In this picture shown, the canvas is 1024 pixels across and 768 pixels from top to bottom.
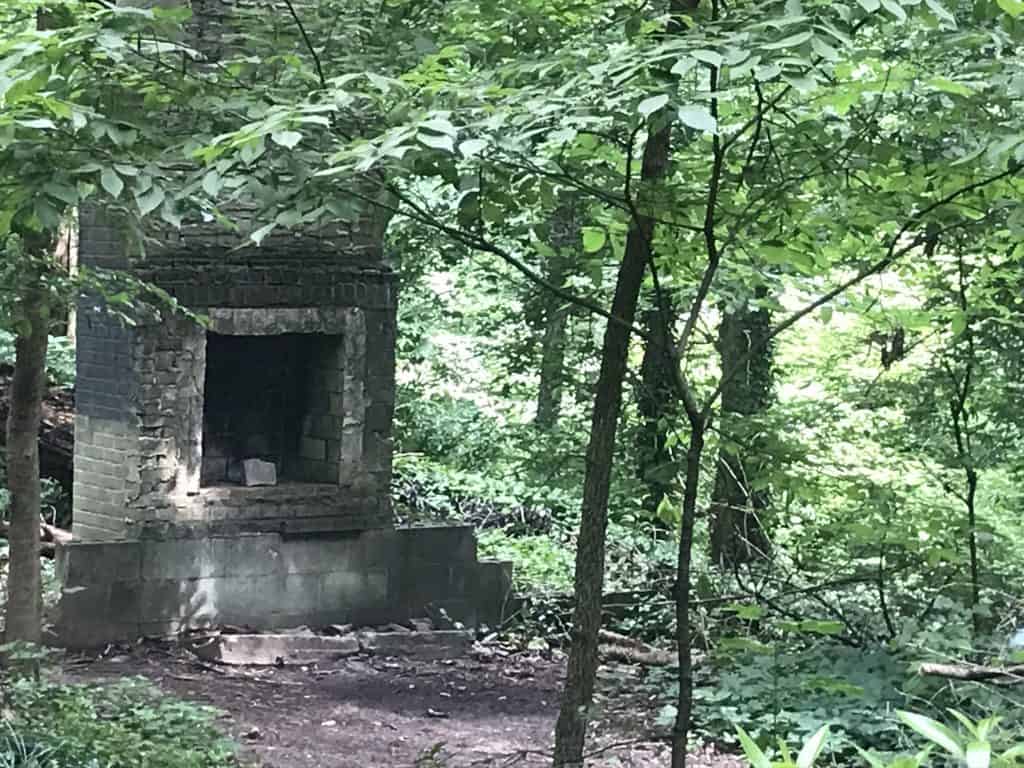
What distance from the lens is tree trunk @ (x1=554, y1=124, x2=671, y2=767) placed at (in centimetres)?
381

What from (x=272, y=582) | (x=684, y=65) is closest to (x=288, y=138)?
(x=684, y=65)

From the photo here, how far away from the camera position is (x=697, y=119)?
2.57 meters

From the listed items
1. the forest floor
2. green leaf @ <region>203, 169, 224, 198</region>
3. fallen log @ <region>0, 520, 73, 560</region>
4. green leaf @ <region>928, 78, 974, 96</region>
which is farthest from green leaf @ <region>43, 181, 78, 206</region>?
fallen log @ <region>0, 520, 73, 560</region>

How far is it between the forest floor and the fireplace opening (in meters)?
1.45

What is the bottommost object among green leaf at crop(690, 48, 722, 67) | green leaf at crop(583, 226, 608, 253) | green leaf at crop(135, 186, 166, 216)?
green leaf at crop(135, 186, 166, 216)

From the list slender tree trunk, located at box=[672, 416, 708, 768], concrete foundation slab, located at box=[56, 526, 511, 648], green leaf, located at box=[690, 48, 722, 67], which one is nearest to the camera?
green leaf, located at box=[690, 48, 722, 67]

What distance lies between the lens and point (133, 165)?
3154 mm

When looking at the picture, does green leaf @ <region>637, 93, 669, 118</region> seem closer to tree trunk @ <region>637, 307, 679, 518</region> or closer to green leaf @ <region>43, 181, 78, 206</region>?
tree trunk @ <region>637, 307, 679, 518</region>

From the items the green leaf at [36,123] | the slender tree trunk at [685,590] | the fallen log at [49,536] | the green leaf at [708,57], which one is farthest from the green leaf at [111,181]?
the fallen log at [49,536]

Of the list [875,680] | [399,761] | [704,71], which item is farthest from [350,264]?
[704,71]

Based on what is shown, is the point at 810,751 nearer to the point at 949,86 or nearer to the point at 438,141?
the point at 438,141

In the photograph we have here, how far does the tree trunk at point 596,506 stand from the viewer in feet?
12.5

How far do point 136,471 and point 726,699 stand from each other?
4.04 m

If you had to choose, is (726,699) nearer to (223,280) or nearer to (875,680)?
(875,680)
